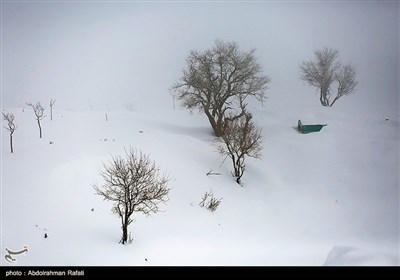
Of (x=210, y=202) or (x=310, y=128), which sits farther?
(x=310, y=128)

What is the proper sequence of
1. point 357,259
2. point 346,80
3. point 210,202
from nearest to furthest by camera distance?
1. point 357,259
2. point 210,202
3. point 346,80

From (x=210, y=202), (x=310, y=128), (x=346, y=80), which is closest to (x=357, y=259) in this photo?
(x=210, y=202)

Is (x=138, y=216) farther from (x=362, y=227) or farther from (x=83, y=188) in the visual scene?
(x=362, y=227)

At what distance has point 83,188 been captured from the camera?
738 inches

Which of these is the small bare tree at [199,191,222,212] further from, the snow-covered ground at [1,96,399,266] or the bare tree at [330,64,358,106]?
the bare tree at [330,64,358,106]

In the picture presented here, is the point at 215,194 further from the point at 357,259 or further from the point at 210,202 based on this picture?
the point at 357,259

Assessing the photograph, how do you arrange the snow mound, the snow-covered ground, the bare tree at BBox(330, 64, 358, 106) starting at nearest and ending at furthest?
the snow mound
the snow-covered ground
the bare tree at BBox(330, 64, 358, 106)

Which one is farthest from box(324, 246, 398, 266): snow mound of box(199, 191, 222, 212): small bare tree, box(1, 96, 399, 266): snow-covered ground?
box(199, 191, 222, 212): small bare tree

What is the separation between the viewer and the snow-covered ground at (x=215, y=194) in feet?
44.9

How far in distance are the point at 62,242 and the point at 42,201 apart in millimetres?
5208

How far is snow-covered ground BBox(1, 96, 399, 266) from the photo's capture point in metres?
13.7

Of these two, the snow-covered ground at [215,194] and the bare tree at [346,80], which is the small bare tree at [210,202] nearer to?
the snow-covered ground at [215,194]

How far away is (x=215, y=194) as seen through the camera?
2155cm
